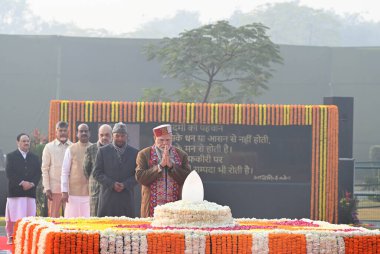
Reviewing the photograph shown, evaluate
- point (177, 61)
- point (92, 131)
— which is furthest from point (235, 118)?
point (177, 61)

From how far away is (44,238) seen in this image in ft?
31.2

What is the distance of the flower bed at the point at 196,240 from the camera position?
9.38 m

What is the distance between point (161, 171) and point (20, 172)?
20.6 ft

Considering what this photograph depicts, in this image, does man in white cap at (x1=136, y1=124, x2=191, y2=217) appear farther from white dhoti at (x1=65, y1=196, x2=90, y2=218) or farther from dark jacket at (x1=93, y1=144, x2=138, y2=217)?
white dhoti at (x1=65, y1=196, x2=90, y2=218)

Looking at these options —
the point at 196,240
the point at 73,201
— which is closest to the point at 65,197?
the point at 73,201

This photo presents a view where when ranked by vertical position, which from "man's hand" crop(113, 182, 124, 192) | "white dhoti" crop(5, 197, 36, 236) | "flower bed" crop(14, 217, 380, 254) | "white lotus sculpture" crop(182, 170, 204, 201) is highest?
"white lotus sculpture" crop(182, 170, 204, 201)

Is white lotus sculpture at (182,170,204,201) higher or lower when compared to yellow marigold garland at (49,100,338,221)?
lower

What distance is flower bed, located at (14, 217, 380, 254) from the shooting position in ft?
30.8

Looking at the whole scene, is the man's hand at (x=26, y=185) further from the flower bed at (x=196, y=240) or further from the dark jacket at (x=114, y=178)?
the flower bed at (x=196, y=240)

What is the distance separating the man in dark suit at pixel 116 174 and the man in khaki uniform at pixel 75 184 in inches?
81.6

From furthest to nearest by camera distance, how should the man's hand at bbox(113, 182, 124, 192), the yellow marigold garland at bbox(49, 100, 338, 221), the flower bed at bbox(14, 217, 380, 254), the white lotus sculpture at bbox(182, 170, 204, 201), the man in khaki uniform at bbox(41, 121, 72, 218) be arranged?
the yellow marigold garland at bbox(49, 100, 338, 221) → the man in khaki uniform at bbox(41, 121, 72, 218) → the man's hand at bbox(113, 182, 124, 192) → the white lotus sculpture at bbox(182, 170, 204, 201) → the flower bed at bbox(14, 217, 380, 254)

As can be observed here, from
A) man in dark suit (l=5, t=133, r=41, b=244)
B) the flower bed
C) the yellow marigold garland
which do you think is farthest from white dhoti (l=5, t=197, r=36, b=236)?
the flower bed

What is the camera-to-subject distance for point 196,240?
374 inches

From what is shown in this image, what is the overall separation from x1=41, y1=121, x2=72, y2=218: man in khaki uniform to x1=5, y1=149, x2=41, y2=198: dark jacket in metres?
0.78
